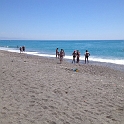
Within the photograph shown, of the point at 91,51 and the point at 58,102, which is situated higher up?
the point at 91,51

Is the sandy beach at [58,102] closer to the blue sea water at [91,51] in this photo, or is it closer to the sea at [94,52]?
the sea at [94,52]

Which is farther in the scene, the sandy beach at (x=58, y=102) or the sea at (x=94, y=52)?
the sea at (x=94, y=52)

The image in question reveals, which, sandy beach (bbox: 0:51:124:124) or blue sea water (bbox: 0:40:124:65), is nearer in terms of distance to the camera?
sandy beach (bbox: 0:51:124:124)

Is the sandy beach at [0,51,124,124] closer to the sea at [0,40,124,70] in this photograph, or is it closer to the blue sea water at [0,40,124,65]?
the sea at [0,40,124,70]

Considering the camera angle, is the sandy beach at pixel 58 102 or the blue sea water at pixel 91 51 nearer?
the sandy beach at pixel 58 102

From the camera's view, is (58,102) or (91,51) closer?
(58,102)

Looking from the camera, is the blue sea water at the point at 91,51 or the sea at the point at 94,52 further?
the blue sea water at the point at 91,51

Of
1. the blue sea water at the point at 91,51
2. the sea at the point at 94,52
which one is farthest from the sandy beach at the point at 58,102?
the blue sea water at the point at 91,51

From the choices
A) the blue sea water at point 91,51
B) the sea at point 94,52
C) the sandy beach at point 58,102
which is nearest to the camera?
the sandy beach at point 58,102

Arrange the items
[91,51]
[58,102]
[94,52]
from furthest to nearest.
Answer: [91,51] → [94,52] → [58,102]

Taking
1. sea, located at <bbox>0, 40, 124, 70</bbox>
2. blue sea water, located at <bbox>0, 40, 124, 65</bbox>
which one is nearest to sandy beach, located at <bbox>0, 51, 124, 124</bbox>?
sea, located at <bbox>0, 40, 124, 70</bbox>

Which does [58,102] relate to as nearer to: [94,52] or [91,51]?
[94,52]

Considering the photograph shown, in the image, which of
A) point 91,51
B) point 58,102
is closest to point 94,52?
point 91,51

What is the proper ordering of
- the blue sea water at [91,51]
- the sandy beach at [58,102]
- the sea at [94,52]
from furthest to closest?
the blue sea water at [91,51]
the sea at [94,52]
the sandy beach at [58,102]
